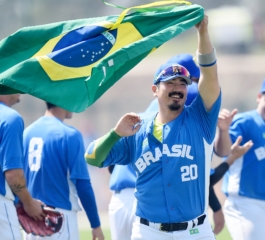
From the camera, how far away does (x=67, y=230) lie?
6.47 m

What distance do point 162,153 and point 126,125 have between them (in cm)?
40

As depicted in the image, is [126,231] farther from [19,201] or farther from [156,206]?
[156,206]

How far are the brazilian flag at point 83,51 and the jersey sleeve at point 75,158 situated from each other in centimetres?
122

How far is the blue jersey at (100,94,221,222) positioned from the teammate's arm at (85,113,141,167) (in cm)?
12

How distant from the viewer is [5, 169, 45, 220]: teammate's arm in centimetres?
589

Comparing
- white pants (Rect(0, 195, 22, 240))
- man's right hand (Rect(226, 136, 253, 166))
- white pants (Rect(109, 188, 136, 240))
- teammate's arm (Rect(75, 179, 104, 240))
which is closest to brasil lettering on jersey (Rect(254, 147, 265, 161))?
man's right hand (Rect(226, 136, 253, 166))

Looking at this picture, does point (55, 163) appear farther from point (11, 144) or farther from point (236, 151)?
point (236, 151)

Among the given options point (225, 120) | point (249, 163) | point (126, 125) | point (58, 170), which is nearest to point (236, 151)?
point (225, 120)

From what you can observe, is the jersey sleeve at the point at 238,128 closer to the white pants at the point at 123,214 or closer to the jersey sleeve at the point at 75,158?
the white pants at the point at 123,214

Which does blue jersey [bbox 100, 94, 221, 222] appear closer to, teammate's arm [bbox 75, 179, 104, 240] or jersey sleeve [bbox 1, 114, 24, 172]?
jersey sleeve [bbox 1, 114, 24, 172]

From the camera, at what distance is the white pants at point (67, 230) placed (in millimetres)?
6410

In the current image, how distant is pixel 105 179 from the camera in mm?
18031

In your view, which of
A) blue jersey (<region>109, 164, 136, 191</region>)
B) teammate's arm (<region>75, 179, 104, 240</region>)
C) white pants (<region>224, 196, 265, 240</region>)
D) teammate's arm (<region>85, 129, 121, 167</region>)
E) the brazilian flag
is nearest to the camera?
Result: the brazilian flag

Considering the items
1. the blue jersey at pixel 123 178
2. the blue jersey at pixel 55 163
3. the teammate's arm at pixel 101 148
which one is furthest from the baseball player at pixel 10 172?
the blue jersey at pixel 123 178
